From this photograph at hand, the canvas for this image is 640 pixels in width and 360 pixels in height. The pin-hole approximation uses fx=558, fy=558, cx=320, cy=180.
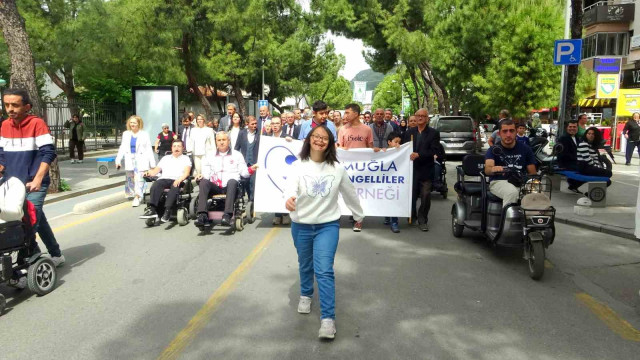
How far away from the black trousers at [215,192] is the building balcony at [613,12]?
3604 centimetres

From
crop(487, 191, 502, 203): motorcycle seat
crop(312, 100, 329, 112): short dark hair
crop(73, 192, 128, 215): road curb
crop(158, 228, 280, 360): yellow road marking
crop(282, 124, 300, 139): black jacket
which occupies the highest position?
crop(312, 100, 329, 112): short dark hair

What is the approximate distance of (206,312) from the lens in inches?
195

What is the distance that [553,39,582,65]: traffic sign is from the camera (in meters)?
12.0

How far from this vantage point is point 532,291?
566cm

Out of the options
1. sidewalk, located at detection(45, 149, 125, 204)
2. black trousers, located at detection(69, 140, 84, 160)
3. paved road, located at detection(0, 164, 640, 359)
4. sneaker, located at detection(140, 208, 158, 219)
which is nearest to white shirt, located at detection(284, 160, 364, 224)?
paved road, located at detection(0, 164, 640, 359)

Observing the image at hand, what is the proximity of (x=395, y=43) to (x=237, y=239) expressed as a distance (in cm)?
2539

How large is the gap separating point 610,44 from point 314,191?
4139 centimetres

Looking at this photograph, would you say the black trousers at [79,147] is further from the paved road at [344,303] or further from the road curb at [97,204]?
the paved road at [344,303]

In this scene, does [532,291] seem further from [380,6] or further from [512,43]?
[380,6]

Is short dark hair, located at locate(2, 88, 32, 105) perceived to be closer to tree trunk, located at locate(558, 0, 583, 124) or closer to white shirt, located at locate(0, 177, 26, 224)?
white shirt, located at locate(0, 177, 26, 224)

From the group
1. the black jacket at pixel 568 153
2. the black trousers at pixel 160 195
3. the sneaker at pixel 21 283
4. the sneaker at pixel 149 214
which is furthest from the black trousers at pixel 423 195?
the sneaker at pixel 21 283

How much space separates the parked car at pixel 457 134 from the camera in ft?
74.3

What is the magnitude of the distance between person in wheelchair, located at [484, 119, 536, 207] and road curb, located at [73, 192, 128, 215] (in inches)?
302

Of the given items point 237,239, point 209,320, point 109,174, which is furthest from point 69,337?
point 109,174
